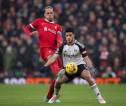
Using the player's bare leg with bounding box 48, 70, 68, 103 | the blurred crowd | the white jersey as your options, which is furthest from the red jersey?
the blurred crowd

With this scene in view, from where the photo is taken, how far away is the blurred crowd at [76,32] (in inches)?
1139

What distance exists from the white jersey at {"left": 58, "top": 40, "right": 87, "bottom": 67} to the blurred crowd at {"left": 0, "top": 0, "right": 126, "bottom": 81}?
39.5ft

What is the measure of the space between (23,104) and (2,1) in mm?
17240

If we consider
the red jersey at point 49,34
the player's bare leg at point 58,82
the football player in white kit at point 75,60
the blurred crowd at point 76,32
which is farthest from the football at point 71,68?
the blurred crowd at point 76,32

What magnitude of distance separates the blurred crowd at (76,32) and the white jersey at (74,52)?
12.0 m

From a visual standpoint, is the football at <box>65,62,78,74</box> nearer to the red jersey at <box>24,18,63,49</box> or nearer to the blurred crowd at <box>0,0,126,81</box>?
the red jersey at <box>24,18,63,49</box>

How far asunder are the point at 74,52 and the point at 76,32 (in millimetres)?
13696

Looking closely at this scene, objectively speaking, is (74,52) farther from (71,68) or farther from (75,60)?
(71,68)

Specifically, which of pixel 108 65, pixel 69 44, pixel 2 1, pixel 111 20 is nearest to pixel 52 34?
pixel 69 44

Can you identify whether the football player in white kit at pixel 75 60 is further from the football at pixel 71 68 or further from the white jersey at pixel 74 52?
the football at pixel 71 68

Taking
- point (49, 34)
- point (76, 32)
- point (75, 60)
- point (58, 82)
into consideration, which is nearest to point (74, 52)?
point (75, 60)

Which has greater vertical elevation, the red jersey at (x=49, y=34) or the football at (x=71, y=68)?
the red jersey at (x=49, y=34)

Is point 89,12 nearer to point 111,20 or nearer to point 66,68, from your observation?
point 111,20

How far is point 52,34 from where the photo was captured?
1791 centimetres
